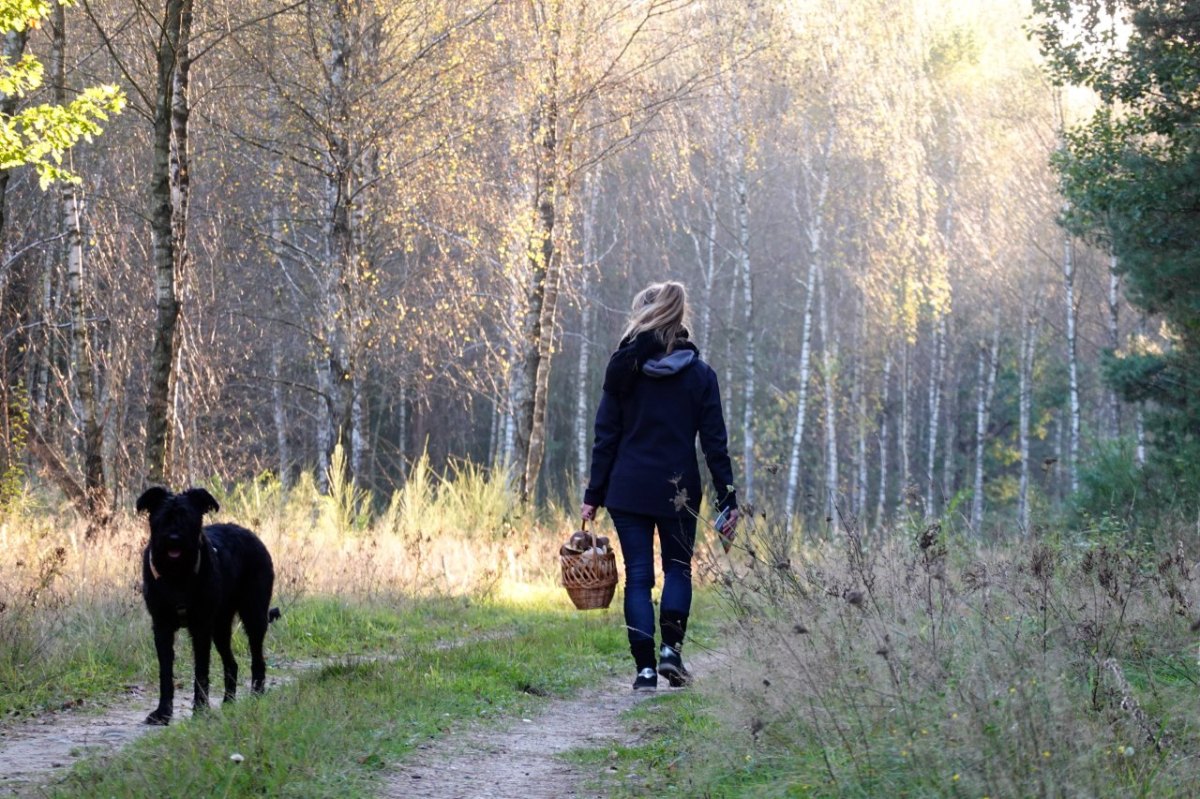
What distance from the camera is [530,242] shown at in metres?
16.6

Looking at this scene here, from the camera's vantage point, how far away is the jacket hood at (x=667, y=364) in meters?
7.34

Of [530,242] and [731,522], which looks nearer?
[731,522]

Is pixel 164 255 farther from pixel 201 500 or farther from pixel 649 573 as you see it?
pixel 649 573

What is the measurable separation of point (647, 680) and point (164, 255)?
678cm

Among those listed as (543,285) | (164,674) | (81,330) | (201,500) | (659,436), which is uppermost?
(543,285)

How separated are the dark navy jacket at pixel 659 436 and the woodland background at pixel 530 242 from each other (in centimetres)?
46

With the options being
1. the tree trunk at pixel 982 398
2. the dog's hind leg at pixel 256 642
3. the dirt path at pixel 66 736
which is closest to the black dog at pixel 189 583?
the dog's hind leg at pixel 256 642

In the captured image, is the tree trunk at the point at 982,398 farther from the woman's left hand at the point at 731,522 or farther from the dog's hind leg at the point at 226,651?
the dog's hind leg at the point at 226,651

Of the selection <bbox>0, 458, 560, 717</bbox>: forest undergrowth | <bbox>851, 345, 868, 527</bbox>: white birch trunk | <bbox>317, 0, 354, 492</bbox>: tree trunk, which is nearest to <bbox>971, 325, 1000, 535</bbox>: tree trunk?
<bbox>851, 345, 868, 527</bbox>: white birch trunk

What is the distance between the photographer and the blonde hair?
7.41m

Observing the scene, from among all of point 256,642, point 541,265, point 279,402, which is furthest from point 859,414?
point 256,642

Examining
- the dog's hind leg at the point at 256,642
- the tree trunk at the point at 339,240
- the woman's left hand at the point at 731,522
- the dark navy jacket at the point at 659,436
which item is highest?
the tree trunk at the point at 339,240

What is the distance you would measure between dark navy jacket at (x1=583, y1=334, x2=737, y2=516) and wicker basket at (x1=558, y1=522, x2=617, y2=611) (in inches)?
18.5

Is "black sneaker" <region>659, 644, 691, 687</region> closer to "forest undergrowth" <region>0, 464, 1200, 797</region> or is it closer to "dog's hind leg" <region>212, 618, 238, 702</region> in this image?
"forest undergrowth" <region>0, 464, 1200, 797</region>
